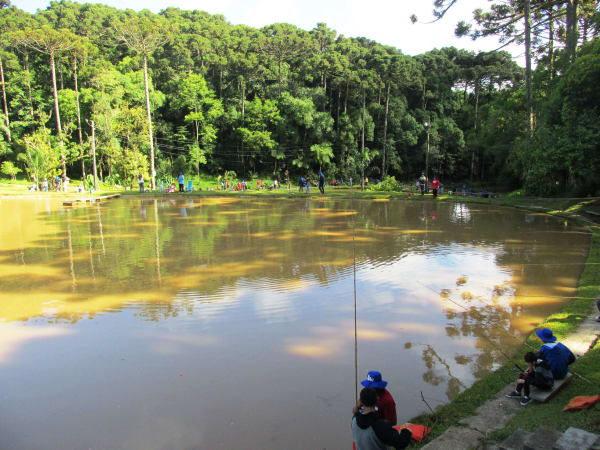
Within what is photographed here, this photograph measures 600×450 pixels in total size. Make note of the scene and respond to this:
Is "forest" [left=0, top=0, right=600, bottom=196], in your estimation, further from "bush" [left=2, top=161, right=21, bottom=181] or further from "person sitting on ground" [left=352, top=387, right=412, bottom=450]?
"person sitting on ground" [left=352, top=387, right=412, bottom=450]

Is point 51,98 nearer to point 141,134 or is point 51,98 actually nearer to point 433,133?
point 141,134

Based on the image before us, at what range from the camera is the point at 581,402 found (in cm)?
426

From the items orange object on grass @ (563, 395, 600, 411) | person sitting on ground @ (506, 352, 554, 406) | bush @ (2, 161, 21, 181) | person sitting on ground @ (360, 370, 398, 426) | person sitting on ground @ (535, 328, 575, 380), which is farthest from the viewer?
bush @ (2, 161, 21, 181)

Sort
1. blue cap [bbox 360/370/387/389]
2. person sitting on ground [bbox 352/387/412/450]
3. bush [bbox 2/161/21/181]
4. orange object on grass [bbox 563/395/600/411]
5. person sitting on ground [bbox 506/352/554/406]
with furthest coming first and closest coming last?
bush [bbox 2/161/21/181], person sitting on ground [bbox 506/352/554/406], orange object on grass [bbox 563/395/600/411], blue cap [bbox 360/370/387/389], person sitting on ground [bbox 352/387/412/450]

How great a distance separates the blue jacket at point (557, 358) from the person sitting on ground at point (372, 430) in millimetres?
2220

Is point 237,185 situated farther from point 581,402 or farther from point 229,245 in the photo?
point 581,402

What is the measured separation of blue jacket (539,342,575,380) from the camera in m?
4.82

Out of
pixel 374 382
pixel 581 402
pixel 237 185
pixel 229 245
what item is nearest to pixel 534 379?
pixel 581 402

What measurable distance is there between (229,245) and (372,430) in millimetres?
10510

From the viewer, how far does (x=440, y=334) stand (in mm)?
6934

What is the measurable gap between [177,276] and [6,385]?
15.8 feet

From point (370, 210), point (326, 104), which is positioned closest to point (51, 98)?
point (326, 104)

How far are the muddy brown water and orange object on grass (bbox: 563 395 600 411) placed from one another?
1357 mm

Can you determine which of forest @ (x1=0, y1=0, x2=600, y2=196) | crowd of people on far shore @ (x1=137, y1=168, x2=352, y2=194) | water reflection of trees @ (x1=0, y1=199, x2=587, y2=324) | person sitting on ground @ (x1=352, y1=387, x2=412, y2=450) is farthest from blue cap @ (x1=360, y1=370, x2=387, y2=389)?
forest @ (x1=0, y1=0, x2=600, y2=196)
